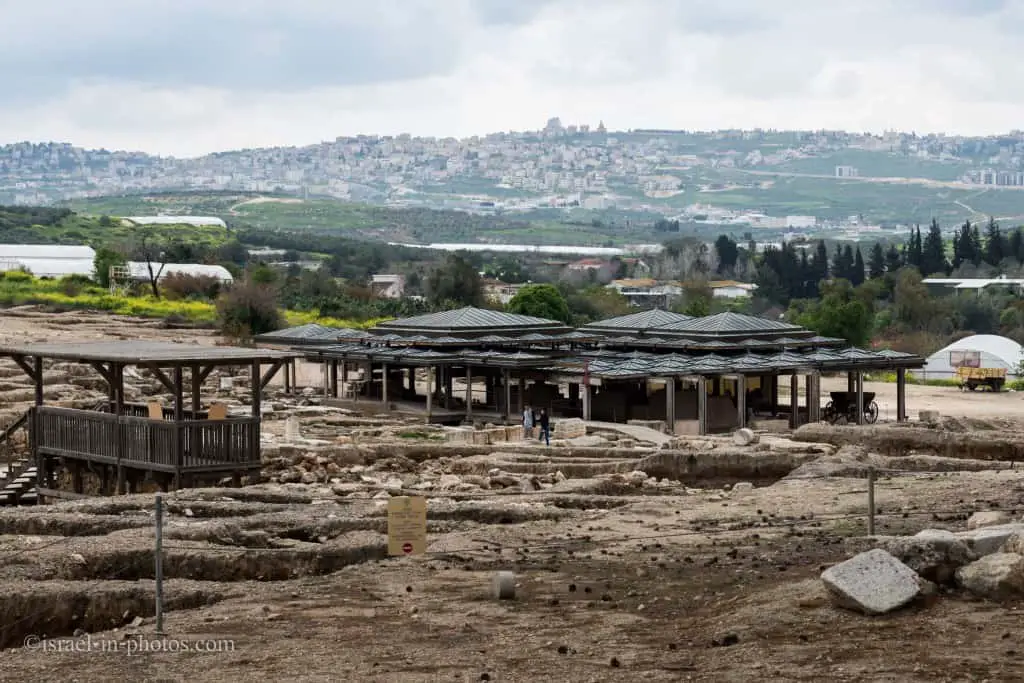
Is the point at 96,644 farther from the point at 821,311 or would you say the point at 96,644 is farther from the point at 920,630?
the point at 821,311

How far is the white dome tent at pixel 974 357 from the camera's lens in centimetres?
8112

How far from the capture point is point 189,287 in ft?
322

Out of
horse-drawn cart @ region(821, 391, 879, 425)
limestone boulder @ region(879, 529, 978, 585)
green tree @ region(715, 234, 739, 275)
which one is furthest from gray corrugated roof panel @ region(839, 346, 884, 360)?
green tree @ region(715, 234, 739, 275)


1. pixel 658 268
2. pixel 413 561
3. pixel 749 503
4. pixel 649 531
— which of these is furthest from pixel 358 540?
pixel 658 268

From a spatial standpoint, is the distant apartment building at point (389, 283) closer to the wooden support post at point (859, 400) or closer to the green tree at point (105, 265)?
the green tree at point (105, 265)

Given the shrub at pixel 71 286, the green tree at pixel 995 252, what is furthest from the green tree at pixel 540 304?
the green tree at pixel 995 252

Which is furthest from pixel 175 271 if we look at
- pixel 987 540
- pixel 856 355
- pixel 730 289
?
pixel 987 540

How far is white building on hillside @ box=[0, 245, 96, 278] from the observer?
11131 cm

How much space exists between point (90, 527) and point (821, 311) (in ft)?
215

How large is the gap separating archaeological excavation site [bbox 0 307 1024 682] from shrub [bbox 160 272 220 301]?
154ft

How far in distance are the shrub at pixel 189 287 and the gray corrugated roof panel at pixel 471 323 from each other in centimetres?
3702

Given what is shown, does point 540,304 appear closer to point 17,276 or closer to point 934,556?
point 17,276

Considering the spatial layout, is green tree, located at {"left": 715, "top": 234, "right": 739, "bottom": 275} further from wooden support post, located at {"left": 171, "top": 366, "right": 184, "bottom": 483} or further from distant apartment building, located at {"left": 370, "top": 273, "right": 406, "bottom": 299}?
wooden support post, located at {"left": 171, "top": 366, "right": 184, "bottom": 483}

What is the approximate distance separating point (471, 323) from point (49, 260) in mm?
68646
